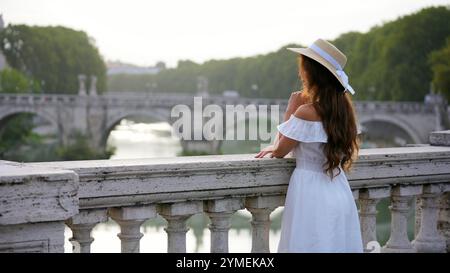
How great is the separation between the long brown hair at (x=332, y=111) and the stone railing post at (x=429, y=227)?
0.83 m

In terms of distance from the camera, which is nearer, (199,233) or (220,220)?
(220,220)

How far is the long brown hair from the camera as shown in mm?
3221

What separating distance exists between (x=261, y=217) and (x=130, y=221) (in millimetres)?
569

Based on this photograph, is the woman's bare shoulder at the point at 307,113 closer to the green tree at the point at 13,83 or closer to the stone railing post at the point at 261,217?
the stone railing post at the point at 261,217

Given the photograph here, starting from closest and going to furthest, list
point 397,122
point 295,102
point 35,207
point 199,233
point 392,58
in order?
point 35,207, point 295,102, point 199,233, point 392,58, point 397,122

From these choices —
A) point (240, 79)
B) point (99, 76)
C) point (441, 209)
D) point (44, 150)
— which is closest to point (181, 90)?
point (240, 79)

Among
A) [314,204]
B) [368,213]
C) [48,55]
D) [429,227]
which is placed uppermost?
[48,55]

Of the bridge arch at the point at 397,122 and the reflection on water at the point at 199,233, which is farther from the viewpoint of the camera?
the bridge arch at the point at 397,122

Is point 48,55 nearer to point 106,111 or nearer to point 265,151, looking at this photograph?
point 106,111

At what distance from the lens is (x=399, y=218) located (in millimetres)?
3869

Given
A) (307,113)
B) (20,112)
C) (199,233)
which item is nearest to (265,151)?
(307,113)

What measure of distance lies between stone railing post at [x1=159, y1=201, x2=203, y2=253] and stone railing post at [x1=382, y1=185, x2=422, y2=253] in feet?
3.50

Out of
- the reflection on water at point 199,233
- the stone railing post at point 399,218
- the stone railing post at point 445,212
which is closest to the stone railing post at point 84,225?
the stone railing post at point 399,218

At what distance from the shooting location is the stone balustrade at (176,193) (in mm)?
2764
